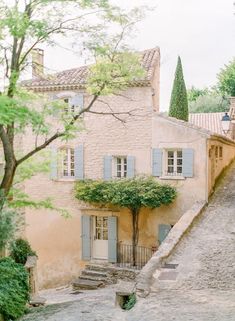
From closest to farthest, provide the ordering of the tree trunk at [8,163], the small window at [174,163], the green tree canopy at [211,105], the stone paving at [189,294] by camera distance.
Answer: the stone paving at [189,294]
the tree trunk at [8,163]
the small window at [174,163]
the green tree canopy at [211,105]

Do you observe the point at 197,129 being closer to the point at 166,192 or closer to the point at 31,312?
the point at 166,192

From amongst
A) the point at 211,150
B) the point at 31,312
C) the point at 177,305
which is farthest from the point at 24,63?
the point at 211,150

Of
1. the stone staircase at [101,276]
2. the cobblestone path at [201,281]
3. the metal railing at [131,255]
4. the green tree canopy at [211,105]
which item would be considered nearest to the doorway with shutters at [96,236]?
the metal railing at [131,255]

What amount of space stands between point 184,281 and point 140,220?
7.44 meters

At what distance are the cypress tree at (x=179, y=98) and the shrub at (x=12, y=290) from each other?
1423cm

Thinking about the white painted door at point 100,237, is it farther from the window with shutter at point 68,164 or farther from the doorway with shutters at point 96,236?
the window with shutter at point 68,164

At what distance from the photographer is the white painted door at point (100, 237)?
61.7 feet

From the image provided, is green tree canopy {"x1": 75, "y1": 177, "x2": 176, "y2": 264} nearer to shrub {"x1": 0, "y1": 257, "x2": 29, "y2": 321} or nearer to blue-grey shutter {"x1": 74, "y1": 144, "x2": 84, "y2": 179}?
blue-grey shutter {"x1": 74, "y1": 144, "x2": 84, "y2": 179}

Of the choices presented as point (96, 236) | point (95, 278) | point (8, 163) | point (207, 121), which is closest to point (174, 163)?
point (96, 236)

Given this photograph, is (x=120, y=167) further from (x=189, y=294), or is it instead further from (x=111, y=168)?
(x=189, y=294)

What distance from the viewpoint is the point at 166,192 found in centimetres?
1739

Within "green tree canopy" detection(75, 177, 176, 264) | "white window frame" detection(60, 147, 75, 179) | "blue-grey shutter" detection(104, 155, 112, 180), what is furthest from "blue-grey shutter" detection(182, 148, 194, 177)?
"white window frame" detection(60, 147, 75, 179)

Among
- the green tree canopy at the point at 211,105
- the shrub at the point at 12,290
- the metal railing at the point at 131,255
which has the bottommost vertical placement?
the metal railing at the point at 131,255

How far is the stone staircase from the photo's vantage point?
1645cm
